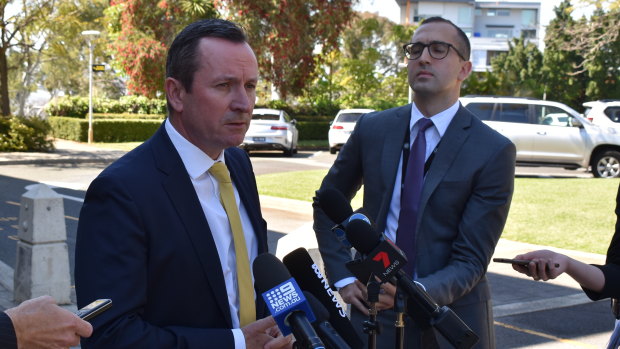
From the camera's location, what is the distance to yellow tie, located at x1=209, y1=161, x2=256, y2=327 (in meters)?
2.28

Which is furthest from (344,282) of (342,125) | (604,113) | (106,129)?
(106,129)

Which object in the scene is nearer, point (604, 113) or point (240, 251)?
point (240, 251)

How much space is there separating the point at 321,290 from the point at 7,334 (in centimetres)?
87

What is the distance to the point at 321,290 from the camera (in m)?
2.15

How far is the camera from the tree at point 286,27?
2650 cm

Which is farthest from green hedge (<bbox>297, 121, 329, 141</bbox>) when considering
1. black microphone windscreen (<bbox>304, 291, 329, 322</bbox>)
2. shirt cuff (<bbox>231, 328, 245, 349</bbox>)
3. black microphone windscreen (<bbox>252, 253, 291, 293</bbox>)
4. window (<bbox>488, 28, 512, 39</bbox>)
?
window (<bbox>488, 28, 512, 39</bbox>)

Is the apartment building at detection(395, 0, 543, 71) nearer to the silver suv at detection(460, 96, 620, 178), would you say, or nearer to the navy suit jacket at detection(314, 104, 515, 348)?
the silver suv at detection(460, 96, 620, 178)

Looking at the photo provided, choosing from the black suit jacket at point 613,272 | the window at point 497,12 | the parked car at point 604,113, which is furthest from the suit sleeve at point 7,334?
the window at point 497,12

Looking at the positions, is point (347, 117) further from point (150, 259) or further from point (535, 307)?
point (150, 259)

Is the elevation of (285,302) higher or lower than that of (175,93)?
lower

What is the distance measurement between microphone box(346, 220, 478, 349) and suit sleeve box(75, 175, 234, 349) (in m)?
0.48

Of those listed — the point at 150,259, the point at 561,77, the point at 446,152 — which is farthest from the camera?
the point at 561,77

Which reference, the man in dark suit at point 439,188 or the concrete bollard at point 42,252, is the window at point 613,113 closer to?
the concrete bollard at point 42,252

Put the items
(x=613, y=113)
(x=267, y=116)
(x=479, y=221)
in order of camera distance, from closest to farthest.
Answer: (x=479, y=221) → (x=613, y=113) → (x=267, y=116)
